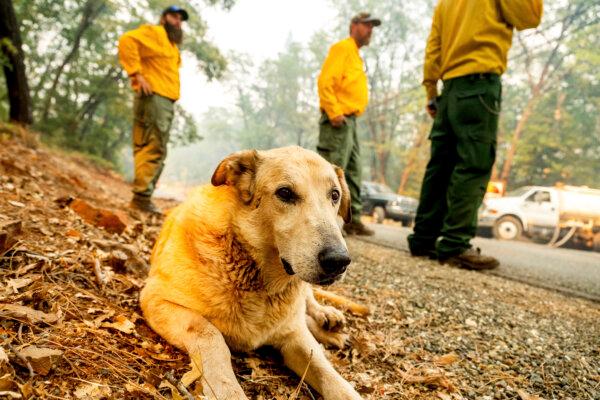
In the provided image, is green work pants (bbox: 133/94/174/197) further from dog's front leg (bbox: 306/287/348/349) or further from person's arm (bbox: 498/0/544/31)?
person's arm (bbox: 498/0/544/31)

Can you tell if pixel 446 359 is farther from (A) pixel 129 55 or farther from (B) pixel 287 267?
(A) pixel 129 55

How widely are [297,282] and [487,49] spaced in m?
3.11

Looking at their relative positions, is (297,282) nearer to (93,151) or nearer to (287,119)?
(93,151)

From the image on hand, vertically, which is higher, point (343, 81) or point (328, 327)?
point (343, 81)

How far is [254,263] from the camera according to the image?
1732 mm

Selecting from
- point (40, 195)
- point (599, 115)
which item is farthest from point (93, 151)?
point (599, 115)

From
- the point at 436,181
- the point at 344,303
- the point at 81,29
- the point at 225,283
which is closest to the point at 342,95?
the point at 436,181

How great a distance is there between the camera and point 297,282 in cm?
183

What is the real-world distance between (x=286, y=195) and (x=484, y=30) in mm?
3006

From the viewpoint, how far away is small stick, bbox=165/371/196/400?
47.9 inches

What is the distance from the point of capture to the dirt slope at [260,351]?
1242 millimetres

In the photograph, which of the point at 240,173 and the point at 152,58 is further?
the point at 152,58

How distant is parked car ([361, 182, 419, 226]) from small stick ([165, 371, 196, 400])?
14.3 metres

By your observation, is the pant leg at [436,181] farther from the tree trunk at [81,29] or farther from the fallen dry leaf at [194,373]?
the tree trunk at [81,29]
